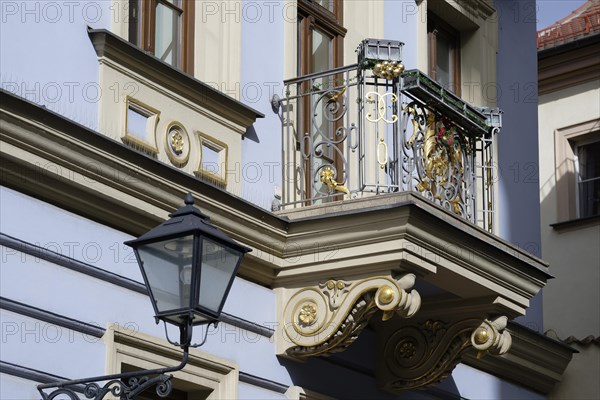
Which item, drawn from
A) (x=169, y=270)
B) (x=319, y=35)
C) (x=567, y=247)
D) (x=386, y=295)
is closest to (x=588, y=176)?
(x=567, y=247)

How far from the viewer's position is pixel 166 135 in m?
10.2

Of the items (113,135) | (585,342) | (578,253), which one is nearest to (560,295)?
(578,253)

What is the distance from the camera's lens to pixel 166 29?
10.9 metres

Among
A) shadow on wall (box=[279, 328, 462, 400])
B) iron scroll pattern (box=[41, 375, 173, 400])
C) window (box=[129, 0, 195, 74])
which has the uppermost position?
window (box=[129, 0, 195, 74])

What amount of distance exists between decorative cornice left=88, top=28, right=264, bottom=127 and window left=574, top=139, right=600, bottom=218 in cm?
1018

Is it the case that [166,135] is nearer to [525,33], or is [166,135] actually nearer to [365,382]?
[365,382]

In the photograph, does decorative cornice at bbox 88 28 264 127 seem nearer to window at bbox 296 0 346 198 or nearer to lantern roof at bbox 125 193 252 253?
window at bbox 296 0 346 198

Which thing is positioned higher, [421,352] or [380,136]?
[380,136]

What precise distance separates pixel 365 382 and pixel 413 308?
1.47 meters

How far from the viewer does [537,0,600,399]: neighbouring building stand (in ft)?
64.2

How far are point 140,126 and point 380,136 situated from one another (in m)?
2.68

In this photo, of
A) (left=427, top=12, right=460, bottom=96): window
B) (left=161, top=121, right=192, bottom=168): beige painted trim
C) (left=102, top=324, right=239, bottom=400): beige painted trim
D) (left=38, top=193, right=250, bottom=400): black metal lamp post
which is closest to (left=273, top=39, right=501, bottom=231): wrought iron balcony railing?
(left=161, top=121, right=192, bottom=168): beige painted trim

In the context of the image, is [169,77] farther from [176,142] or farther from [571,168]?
[571,168]

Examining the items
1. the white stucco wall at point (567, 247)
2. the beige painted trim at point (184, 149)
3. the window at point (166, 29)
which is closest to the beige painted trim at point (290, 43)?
the window at point (166, 29)
